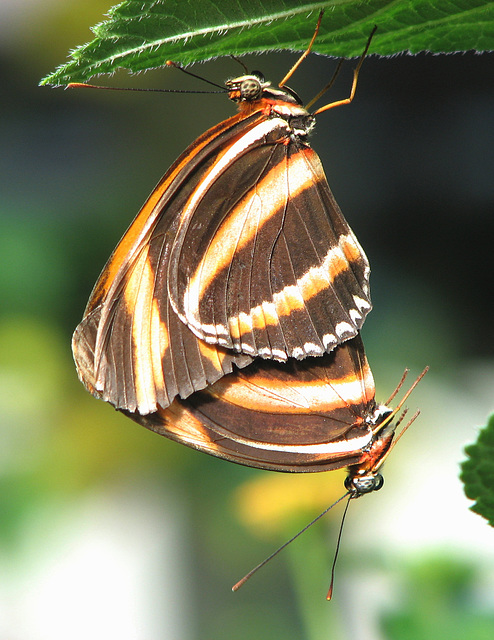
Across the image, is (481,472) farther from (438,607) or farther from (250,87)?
(438,607)

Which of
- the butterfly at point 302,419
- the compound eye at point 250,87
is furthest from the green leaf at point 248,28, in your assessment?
the butterfly at point 302,419

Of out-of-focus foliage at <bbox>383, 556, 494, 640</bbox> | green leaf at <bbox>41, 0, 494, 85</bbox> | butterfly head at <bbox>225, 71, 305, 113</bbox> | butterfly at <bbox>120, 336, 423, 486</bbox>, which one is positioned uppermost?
butterfly head at <bbox>225, 71, 305, 113</bbox>

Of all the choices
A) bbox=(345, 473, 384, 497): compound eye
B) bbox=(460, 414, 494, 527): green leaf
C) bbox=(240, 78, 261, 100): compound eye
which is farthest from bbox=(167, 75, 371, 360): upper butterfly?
bbox=(460, 414, 494, 527): green leaf

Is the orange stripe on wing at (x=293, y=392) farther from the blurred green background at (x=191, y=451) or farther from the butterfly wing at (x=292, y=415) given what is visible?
the blurred green background at (x=191, y=451)

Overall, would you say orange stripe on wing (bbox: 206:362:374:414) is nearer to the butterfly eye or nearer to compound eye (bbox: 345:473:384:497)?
compound eye (bbox: 345:473:384:497)

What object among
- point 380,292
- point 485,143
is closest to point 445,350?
point 380,292

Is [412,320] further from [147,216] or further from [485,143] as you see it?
[147,216]
